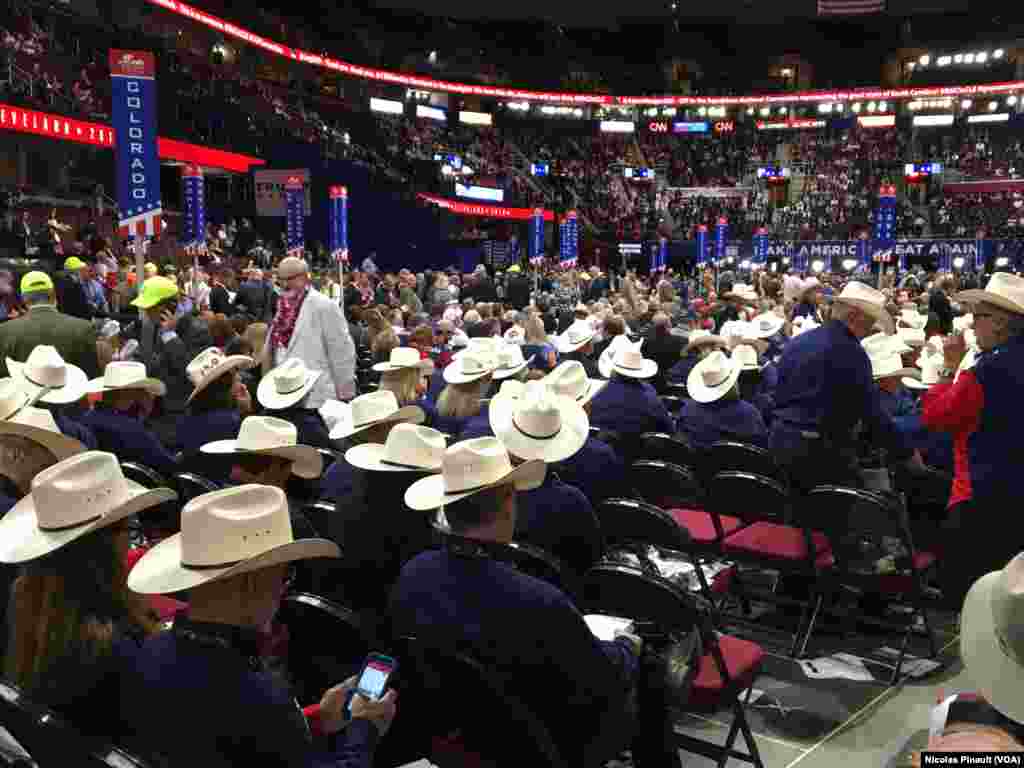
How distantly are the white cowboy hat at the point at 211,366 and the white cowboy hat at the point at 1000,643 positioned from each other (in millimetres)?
3723

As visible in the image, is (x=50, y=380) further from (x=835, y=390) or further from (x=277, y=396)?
(x=835, y=390)

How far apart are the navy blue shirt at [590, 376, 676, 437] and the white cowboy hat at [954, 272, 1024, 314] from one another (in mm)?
1999

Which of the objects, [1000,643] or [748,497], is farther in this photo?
[748,497]

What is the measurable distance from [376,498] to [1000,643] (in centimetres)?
231

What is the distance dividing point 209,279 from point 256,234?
36.6 feet

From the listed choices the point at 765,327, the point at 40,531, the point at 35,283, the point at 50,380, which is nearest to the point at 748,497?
the point at 40,531

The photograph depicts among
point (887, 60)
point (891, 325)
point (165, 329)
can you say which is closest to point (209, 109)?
point (165, 329)

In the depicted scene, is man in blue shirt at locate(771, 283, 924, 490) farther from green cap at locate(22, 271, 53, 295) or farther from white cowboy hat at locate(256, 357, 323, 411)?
green cap at locate(22, 271, 53, 295)

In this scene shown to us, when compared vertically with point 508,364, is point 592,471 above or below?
below

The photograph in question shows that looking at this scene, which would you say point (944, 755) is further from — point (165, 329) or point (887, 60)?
point (887, 60)

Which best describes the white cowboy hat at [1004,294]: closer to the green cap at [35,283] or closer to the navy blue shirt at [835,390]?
the navy blue shirt at [835,390]

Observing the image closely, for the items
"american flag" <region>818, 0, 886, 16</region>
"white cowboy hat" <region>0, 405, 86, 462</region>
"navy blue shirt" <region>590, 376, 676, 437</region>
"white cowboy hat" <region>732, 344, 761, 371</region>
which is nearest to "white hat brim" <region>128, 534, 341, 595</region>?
"white cowboy hat" <region>0, 405, 86, 462</region>

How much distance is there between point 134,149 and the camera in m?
8.18

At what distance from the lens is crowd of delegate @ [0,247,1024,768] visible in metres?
2.01
